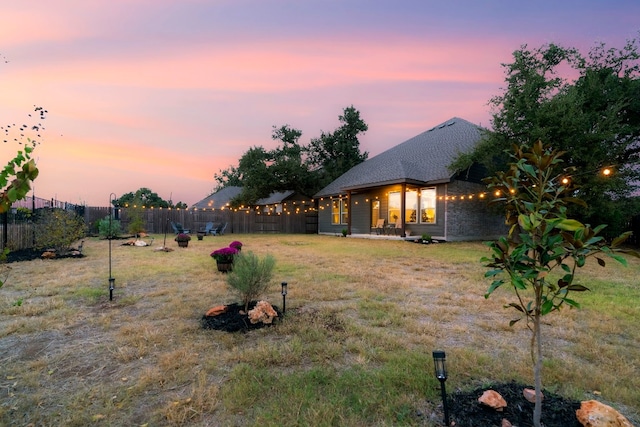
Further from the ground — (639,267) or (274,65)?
(274,65)

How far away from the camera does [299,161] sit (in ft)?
80.0

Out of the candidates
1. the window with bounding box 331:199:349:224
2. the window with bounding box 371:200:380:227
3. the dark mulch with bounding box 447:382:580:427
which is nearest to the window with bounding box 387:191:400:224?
the window with bounding box 371:200:380:227

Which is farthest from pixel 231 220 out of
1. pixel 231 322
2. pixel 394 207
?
pixel 231 322

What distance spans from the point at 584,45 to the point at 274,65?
1369 cm

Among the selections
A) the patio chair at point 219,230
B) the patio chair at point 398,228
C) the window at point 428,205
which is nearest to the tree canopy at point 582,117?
the window at point 428,205

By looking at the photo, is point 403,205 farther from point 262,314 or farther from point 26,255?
point 26,255

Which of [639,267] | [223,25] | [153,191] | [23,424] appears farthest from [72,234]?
[153,191]

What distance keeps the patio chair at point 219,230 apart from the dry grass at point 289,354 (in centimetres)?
1425

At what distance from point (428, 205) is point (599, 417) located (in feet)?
45.6

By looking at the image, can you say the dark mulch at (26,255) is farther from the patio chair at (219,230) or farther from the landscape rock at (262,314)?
the patio chair at (219,230)

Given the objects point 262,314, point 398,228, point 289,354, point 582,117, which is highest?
point 582,117

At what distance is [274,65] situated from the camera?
9.88 metres

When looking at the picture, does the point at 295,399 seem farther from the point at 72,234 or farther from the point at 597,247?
the point at 72,234

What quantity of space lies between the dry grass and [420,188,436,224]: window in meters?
9.15
